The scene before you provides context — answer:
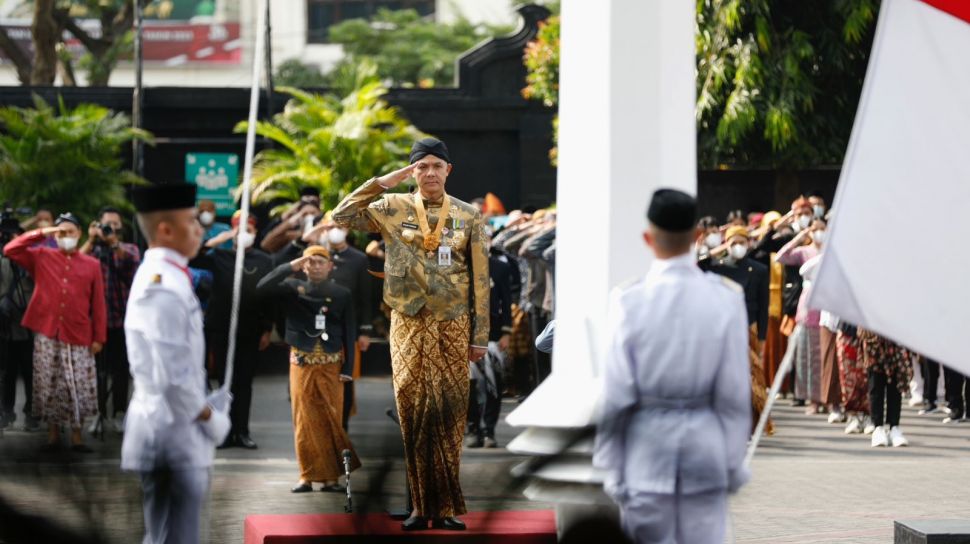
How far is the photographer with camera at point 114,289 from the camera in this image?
16406 millimetres

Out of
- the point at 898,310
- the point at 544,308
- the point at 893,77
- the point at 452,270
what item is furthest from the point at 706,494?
the point at 544,308

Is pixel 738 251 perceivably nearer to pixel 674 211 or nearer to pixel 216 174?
pixel 674 211

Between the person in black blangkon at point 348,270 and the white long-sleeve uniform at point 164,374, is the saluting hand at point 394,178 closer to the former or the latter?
the white long-sleeve uniform at point 164,374

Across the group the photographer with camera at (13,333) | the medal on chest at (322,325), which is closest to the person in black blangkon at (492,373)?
the medal on chest at (322,325)

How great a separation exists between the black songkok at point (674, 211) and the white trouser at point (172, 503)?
6.51 feet

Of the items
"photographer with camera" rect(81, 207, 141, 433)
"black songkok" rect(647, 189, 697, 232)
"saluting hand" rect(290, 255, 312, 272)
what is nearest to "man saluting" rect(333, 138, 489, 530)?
"black songkok" rect(647, 189, 697, 232)

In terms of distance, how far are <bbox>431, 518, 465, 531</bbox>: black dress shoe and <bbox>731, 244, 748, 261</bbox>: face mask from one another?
7.93 metres

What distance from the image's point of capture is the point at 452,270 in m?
9.37

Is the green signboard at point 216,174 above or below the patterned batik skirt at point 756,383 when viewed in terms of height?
above

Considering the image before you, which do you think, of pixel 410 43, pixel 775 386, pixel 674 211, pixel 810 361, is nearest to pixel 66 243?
pixel 810 361

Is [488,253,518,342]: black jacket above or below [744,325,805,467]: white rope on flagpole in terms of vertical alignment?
below

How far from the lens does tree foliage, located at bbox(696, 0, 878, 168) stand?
25359 mm

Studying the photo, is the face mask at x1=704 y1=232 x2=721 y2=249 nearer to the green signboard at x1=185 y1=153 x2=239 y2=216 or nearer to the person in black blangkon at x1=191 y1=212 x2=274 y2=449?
the person in black blangkon at x1=191 y1=212 x2=274 y2=449

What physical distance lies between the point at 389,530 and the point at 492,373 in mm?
7467
